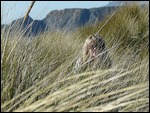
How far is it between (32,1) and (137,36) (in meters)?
5.78

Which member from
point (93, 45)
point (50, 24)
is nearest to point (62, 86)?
point (93, 45)

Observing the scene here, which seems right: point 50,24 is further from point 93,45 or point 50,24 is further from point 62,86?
point 62,86

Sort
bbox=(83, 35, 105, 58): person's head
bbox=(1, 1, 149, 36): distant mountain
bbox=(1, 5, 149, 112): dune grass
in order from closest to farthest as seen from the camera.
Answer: bbox=(1, 5, 149, 112): dune grass < bbox=(1, 1, 149, 36): distant mountain < bbox=(83, 35, 105, 58): person's head

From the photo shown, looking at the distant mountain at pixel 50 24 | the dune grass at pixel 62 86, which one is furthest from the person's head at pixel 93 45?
the distant mountain at pixel 50 24

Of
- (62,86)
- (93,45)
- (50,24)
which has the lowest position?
(62,86)

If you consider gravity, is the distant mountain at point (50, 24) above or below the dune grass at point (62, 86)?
above

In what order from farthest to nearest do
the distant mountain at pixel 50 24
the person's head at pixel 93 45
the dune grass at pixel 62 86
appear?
the person's head at pixel 93 45
the distant mountain at pixel 50 24
the dune grass at pixel 62 86

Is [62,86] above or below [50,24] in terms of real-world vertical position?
below

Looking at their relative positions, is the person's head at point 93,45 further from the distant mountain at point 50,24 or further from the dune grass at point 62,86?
the distant mountain at point 50,24

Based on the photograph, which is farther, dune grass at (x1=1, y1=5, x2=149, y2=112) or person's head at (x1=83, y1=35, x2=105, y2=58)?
person's head at (x1=83, y1=35, x2=105, y2=58)

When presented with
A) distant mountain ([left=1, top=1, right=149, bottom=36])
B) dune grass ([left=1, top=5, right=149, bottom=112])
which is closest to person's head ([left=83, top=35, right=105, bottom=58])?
dune grass ([left=1, top=5, right=149, bottom=112])

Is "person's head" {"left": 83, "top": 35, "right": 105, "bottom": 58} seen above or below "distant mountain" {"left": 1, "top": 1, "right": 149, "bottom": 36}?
below

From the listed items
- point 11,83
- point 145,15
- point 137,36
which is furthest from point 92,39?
point 145,15

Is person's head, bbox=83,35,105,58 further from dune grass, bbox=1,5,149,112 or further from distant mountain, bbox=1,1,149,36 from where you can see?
distant mountain, bbox=1,1,149,36
